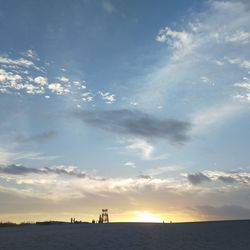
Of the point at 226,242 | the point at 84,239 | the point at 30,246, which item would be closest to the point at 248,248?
the point at 226,242

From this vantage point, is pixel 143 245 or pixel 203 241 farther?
pixel 203 241

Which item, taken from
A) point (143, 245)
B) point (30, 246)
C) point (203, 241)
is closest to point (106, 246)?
point (143, 245)

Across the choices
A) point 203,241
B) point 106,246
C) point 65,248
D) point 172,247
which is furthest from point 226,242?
point 65,248

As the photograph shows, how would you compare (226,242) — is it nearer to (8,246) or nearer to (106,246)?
(106,246)

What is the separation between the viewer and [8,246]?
89.9 m

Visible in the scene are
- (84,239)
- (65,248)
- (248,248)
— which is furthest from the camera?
(84,239)

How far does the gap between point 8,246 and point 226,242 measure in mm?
51909

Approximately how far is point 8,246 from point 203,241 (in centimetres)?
4699

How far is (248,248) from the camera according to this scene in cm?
9225

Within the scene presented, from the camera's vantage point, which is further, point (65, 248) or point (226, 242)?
point (226, 242)

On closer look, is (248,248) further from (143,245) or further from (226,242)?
(143,245)

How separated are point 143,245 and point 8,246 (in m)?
28.8

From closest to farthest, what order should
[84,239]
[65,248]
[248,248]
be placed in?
[65,248] < [248,248] < [84,239]

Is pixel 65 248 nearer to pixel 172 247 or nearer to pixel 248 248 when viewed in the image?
pixel 172 247
